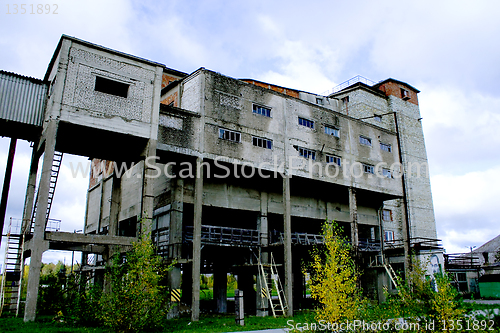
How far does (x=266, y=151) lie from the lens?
91.0 feet

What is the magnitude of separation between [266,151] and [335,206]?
33.1 ft

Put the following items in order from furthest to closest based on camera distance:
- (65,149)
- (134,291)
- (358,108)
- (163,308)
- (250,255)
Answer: (358,108)
(250,255)
(65,149)
(163,308)
(134,291)

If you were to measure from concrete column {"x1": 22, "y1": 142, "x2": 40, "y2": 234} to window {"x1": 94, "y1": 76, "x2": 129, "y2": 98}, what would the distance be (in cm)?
514

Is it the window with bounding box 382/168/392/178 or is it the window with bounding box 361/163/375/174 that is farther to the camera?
the window with bounding box 382/168/392/178

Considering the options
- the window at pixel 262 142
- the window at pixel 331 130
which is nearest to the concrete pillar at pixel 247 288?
the window at pixel 262 142

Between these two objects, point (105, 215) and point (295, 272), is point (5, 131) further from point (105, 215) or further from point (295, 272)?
point (295, 272)

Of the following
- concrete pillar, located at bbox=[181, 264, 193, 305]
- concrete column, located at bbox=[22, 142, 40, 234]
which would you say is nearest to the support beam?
concrete column, located at bbox=[22, 142, 40, 234]

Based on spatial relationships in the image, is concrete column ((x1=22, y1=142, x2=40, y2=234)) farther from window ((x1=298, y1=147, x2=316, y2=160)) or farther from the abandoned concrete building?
window ((x1=298, y1=147, x2=316, y2=160))

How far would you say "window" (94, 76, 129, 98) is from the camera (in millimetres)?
22312

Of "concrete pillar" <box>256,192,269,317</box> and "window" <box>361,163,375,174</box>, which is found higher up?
"window" <box>361,163,375,174</box>

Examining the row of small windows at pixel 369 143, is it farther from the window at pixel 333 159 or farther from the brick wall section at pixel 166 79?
the brick wall section at pixel 166 79

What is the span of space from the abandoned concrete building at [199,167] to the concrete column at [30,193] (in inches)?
3.0

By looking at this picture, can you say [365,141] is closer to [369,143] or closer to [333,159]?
[369,143]

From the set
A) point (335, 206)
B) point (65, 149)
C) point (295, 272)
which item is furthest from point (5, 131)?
point (295, 272)
